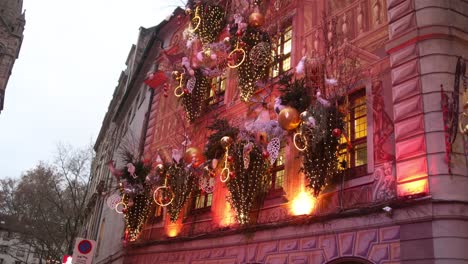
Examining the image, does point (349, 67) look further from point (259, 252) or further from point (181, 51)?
point (181, 51)

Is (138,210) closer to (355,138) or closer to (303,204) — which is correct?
(303,204)

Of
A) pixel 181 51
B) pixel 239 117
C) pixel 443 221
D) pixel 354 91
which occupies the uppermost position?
pixel 181 51

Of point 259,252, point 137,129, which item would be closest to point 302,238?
point 259,252

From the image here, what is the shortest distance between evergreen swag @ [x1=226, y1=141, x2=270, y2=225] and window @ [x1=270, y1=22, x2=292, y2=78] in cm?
292

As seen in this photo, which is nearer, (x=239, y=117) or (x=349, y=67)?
(x=349, y=67)

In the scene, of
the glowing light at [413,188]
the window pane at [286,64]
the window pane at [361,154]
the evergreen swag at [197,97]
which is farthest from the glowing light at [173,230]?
the glowing light at [413,188]

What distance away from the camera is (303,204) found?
10977 millimetres

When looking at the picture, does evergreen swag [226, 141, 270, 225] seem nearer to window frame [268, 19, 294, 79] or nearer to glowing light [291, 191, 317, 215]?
glowing light [291, 191, 317, 215]

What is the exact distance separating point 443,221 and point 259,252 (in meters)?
5.20

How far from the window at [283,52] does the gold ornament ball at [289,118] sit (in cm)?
304

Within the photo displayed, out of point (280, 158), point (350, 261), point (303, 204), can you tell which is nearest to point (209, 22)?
point (280, 158)

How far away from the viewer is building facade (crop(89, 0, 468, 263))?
837 centimetres

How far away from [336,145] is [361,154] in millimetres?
609

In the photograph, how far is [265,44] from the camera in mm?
13773
